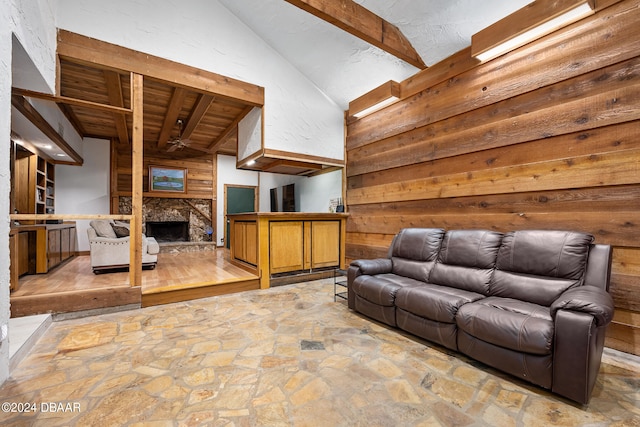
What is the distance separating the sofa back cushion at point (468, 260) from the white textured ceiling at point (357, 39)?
6.99ft

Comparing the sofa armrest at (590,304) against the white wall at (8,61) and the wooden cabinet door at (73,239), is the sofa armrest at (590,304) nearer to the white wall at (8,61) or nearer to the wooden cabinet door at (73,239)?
the white wall at (8,61)

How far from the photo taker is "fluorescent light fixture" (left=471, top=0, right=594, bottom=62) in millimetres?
2209

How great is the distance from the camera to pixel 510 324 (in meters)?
1.79

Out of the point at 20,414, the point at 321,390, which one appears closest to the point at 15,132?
the point at 20,414

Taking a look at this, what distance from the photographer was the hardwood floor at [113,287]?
2830 mm

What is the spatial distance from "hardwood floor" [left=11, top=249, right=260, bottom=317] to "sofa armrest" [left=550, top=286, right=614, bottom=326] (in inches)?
134

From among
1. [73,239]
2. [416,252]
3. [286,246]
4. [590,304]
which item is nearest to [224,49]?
[286,246]

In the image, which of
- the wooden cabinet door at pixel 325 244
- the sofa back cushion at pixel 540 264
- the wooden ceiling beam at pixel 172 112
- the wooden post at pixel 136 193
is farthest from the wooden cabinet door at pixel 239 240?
the sofa back cushion at pixel 540 264

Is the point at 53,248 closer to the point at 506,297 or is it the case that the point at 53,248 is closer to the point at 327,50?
the point at 327,50

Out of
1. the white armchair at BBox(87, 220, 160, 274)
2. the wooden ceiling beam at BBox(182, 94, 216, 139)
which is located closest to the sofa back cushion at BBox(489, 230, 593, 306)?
the wooden ceiling beam at BBox(182, 94, 216, 139)

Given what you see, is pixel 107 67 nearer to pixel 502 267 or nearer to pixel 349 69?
pixel 349 69

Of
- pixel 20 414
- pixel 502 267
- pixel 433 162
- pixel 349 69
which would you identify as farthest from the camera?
pixel 349 69

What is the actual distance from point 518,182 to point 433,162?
99 centimetres

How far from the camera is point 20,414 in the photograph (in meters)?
1.53
